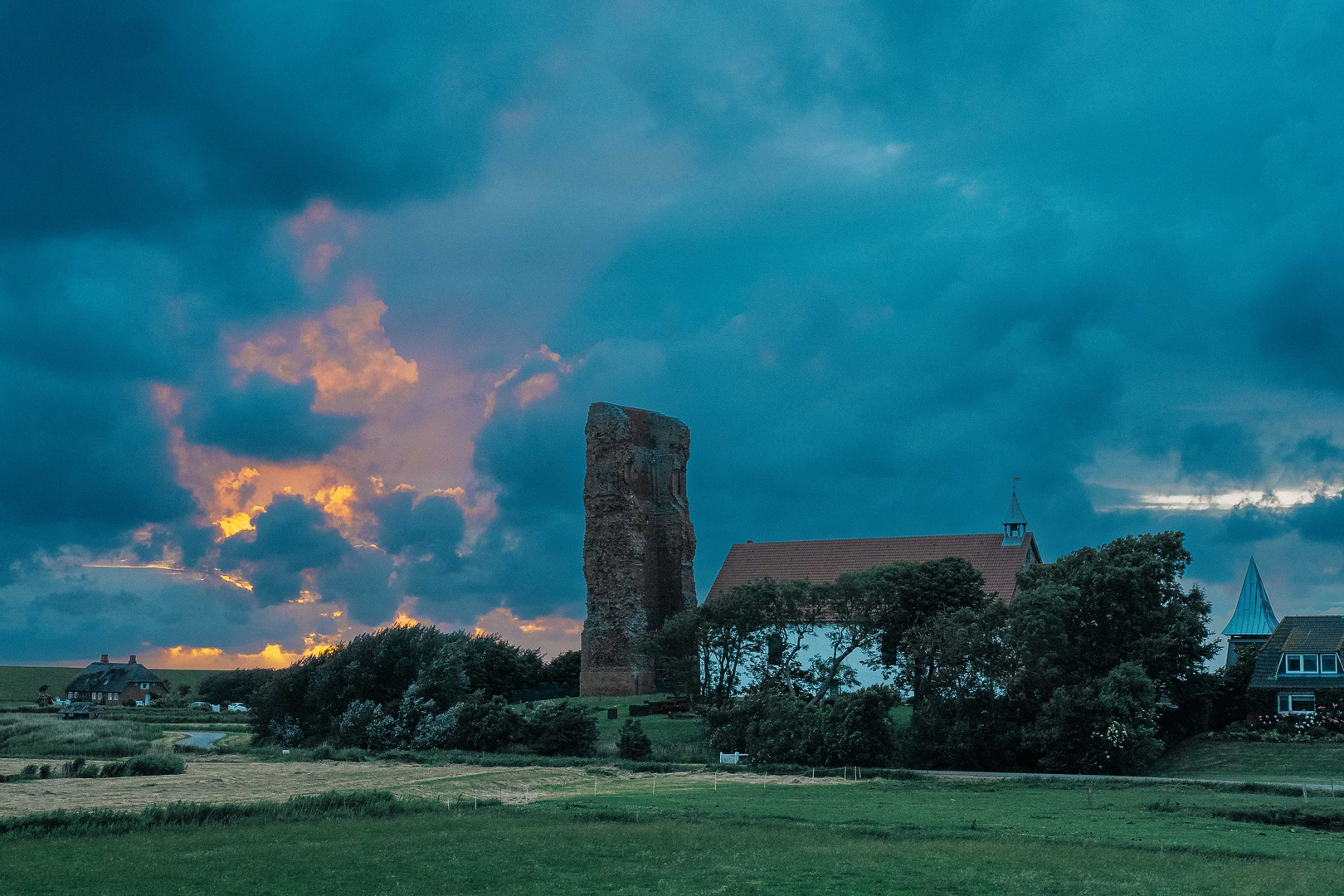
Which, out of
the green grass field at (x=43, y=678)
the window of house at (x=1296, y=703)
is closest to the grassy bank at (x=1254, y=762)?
the window of house at (x=1296, y=703)

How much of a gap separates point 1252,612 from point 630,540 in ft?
114

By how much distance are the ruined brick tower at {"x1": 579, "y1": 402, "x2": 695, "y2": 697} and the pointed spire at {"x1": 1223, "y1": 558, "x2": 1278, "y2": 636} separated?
30.8 metres

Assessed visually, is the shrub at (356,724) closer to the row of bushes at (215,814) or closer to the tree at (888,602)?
the row of bushes at (215,814)

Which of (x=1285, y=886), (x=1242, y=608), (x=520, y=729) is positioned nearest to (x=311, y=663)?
(x=520, y=729)

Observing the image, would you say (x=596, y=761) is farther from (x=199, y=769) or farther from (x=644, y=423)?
(x=644, y=423)

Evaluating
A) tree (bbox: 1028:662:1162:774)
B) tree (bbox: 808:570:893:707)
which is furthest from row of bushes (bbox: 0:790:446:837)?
tree (bbox: 808:570:893:707)

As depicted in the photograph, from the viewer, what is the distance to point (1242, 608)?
5684 centimetres

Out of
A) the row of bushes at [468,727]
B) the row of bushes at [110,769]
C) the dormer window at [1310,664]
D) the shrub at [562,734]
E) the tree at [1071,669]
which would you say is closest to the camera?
the row of bushes at [110,769]

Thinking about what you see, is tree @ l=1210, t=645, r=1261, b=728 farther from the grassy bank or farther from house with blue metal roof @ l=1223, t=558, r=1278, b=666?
house with blue metal roof @ l=1223, t=558, r=1278, b=666

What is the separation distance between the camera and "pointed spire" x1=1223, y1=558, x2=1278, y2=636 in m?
55.8

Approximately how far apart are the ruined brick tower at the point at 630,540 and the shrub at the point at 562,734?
889 inches

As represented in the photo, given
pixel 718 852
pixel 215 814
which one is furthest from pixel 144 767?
pixel 718 852

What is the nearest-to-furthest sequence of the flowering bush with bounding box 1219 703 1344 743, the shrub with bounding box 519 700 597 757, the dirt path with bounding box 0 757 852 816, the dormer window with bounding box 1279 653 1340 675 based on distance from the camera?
the dirt path with bounding box 0 757 852 816
the shrub with bounding box 519 700 597 757
the flowering bush with bounding box 1219 703 1344 743
the dormer window with bounding box 1279 653 1340 675

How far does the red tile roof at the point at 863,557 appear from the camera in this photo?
211 feet
